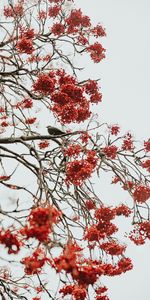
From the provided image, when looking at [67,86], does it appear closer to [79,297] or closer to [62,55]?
[62,55]

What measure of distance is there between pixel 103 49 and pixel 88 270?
7.35m

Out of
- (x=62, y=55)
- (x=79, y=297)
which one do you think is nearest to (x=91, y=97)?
(x=62, y=55)

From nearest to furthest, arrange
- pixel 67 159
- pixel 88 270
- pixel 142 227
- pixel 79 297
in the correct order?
pixel 88 270
pixel 79 297
pixel 67 159
pixel 142 227

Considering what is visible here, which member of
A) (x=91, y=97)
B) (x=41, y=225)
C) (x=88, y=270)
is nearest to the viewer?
(x=41, y=225)

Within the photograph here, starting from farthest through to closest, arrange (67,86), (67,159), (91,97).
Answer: (91,97) < (67,86) < (67,159)

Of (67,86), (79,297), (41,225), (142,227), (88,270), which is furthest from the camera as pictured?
(67,86)

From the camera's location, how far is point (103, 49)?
31.0 ft

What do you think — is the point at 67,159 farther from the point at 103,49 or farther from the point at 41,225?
the point at 103,49

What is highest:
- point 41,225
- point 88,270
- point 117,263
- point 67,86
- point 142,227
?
point 67,86

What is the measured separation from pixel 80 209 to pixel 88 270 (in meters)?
2.30

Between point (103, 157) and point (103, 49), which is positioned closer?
point (103, 157)

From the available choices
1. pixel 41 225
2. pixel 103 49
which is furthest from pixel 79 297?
pixel 103 49

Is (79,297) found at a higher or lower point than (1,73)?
lower

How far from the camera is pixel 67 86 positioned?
6336 mm
